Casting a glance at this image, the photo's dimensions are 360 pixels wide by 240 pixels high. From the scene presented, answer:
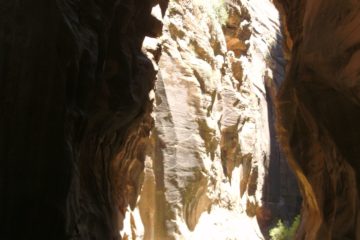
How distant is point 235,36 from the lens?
2648cm

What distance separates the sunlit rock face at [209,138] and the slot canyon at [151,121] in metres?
0.06

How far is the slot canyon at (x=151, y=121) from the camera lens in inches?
273

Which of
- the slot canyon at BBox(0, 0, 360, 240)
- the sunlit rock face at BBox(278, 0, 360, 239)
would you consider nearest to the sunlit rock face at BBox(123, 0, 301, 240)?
the slot canyon at BBox(0, 0, 360, 240)

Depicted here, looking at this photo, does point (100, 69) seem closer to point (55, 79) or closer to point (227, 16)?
point (55, 79)

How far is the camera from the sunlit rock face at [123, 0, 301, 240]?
18984mm

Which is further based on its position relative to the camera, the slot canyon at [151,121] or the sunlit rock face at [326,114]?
the sunlit rock face at [326,114]

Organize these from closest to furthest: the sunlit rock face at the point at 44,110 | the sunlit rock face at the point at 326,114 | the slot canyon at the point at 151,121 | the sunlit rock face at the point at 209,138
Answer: the sunlit rock face at the point at 44,110 → the slot canyon at the point at 151,121 → the sunlit rock face at the point at 326,114 → the sunlit rock face at the point at 209,138

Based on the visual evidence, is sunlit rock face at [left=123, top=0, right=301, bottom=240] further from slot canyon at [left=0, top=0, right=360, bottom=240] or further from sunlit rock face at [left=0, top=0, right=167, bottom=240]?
sunlit rock face at [left=0, top=0, right=167, bottom=240]

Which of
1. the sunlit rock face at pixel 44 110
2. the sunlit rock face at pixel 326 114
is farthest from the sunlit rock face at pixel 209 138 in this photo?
the sunlit rock face at pixel 44 110

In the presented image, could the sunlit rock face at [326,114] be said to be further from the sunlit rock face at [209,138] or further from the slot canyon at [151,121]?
the sunlit rock face at [209,138]

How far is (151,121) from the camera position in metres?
14.0

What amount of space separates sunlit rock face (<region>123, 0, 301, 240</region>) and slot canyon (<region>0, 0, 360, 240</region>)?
6cm

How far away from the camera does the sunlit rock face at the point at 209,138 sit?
19.0 m

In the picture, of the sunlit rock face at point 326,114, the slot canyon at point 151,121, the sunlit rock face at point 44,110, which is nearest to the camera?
the sunlit rock face at point 44,110
